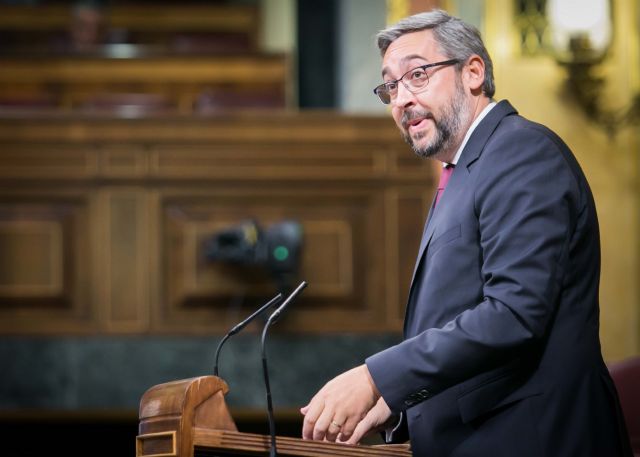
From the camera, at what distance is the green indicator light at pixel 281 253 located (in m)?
4.28

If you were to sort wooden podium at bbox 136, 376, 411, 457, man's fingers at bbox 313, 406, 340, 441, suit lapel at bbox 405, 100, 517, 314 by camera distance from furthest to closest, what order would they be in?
suit lapel at bbox 405, 100, 517, 314
man's fingers at bbox 313, 406, 340, 441
wooden podium at bbox 136, 376, 411, 457

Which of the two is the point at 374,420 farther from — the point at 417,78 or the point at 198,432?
the point at 417,78

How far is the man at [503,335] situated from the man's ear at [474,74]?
13 centimetres

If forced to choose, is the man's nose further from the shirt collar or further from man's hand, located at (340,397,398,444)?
man's hand, located at (340,397,398,444)

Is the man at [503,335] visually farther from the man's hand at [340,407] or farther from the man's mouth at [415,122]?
the man's mouth at [415,122]

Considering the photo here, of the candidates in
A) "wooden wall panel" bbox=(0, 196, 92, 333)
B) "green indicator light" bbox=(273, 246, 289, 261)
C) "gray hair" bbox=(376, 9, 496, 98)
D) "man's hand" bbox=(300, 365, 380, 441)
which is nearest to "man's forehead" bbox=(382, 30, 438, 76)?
"gray hair" bbox=(376, 9, 496, 98)

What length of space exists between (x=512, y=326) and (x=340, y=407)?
255 mm

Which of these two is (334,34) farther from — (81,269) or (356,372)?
(356,372)

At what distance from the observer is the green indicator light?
4275 mm

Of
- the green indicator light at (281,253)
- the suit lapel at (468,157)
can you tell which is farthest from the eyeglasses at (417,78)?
the green indicator light at (281,253)

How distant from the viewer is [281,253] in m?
4.28

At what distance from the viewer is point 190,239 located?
173 inches

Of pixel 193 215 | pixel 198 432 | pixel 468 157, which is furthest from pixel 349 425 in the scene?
pixel 193 215

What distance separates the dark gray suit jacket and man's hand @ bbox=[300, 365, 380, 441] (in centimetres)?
2
